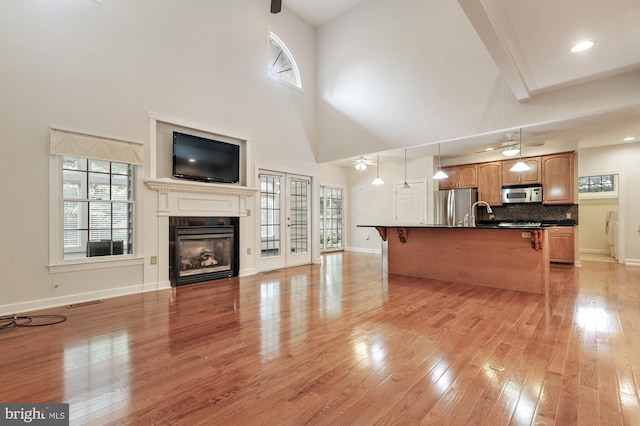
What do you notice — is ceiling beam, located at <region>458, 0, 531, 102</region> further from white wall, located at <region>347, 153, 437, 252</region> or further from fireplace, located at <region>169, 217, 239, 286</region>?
fireplace, located at <region>169, 217, 239, 286</region>

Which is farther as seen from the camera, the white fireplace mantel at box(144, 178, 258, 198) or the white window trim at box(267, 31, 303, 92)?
the white window trim at box(267, 31, 303, 92)

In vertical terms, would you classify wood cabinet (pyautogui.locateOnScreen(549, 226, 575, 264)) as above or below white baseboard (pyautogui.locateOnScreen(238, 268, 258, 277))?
above

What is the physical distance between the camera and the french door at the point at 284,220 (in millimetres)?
6082

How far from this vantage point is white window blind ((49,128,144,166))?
364 cm

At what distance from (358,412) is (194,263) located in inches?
160

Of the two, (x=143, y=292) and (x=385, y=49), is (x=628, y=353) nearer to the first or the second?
(x=143, y=292)

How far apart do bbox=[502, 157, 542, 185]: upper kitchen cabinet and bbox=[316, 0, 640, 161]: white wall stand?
8.64 ft

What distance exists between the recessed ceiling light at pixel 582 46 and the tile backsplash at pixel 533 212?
448 cm

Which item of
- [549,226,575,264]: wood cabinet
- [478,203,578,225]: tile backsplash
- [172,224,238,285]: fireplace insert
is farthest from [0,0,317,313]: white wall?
[549,226,575,264]: wood cabinet

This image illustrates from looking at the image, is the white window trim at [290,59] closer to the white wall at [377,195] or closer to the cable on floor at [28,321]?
the white wall at [377,195]

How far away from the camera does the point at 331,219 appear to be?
9.51 m

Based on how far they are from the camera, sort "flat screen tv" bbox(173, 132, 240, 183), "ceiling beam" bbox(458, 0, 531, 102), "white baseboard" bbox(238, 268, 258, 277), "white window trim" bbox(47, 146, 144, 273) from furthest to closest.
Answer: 1. "white baseboard" bbox(238, 268, 258, 277)
2. "flat screen tv" bbox(173, 132, 240, 183)
3. "white window trim" bbox(47, 146, 144, 273)
4. "ceiling beam" bbox(458, 0, 531, 102)

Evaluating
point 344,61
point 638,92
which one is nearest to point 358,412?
point 638,92

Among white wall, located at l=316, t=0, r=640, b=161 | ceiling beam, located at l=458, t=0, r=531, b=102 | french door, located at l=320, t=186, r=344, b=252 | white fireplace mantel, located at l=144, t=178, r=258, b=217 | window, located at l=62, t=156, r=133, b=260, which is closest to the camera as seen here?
ceiling beam, located at l=458, t=0, r=531, b=102
